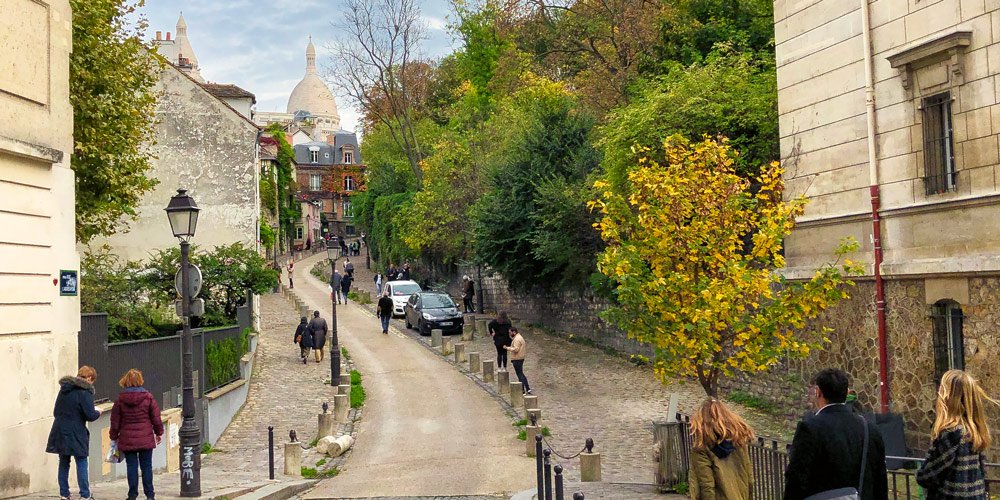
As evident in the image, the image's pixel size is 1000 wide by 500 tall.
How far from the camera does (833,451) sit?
225 inches

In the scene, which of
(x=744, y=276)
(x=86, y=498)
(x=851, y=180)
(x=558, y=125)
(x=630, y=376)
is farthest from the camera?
(x=558, y=125)

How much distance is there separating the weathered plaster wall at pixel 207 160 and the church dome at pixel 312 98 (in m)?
136

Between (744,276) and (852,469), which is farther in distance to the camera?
(744,276)

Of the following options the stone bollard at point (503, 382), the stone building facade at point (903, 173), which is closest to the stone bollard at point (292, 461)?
the stone bollard at point (503, 382)

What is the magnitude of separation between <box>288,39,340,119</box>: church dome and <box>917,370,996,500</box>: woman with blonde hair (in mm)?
168979

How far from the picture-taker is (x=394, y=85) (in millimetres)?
48000

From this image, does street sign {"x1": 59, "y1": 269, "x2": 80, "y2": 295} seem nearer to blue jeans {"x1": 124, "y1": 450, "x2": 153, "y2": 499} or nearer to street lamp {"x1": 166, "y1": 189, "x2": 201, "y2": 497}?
street lamp {"x1": 166, "y1": 189, "x2": 201, "y2": 497}

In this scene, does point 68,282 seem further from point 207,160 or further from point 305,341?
point 207,160

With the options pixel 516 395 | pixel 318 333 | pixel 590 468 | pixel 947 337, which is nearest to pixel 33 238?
pixel 590 468

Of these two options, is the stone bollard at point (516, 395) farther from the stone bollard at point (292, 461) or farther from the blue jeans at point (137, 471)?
the blue jeans at point (137, 471)

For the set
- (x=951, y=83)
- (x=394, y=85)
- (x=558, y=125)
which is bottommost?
(x=951, y=83)

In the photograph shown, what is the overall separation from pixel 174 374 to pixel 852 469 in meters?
15.5

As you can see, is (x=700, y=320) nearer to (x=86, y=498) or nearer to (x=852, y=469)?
(x=852, y=469)

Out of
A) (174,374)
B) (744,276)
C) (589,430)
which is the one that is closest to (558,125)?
(589,430)
